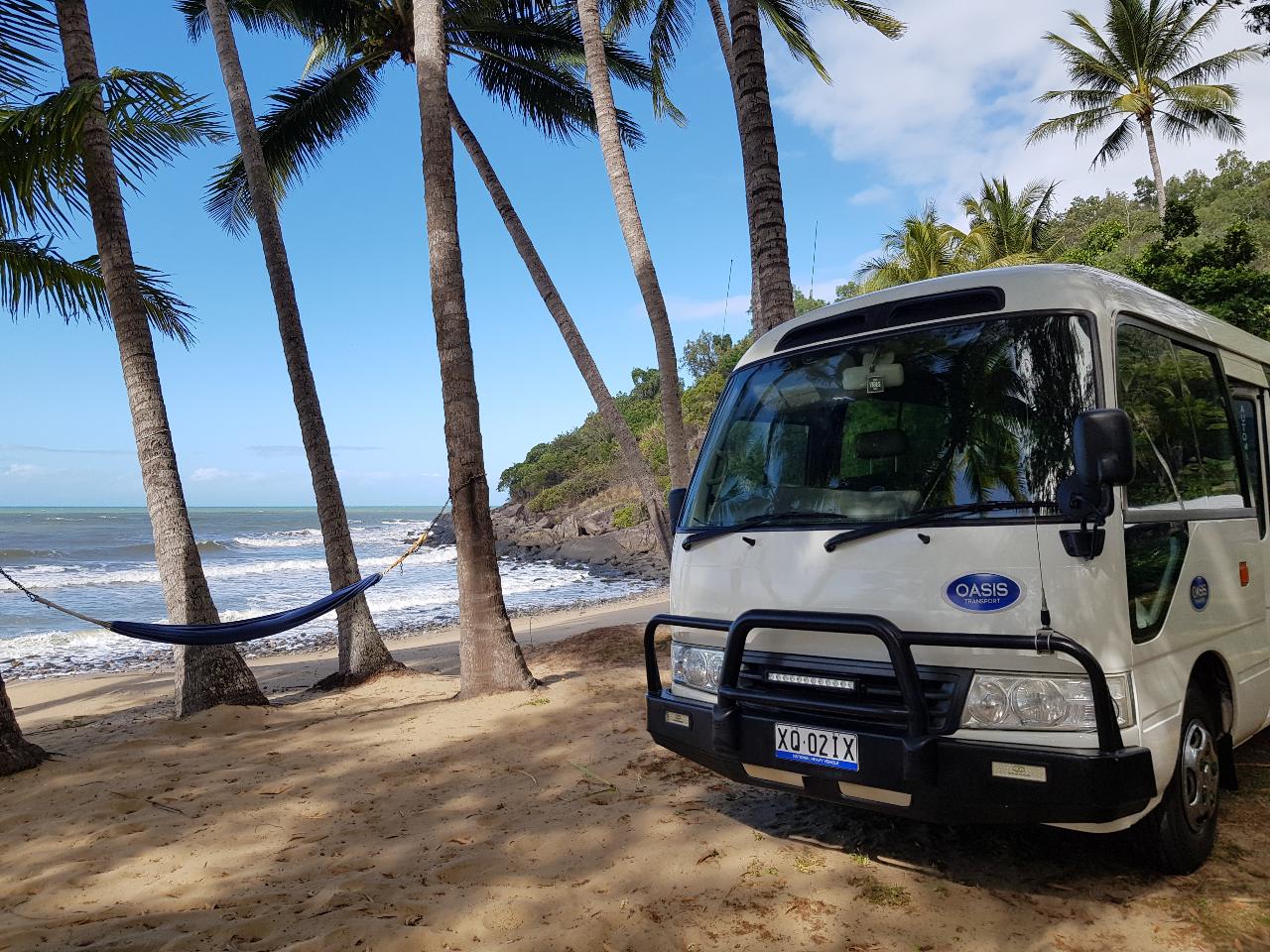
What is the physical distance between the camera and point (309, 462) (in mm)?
9430

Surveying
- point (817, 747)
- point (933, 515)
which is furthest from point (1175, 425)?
point (817, 747)

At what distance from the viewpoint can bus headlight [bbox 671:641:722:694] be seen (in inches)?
142

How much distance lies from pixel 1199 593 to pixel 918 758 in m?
1.64

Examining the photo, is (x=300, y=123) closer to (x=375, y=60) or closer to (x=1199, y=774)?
(x=375, y=60)

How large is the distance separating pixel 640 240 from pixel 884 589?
8.66 meters

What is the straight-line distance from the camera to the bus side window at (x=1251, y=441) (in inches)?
172

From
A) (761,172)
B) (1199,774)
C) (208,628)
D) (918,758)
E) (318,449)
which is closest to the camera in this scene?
(918,758)

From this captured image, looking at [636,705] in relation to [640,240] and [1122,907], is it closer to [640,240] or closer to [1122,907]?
[1122,907]

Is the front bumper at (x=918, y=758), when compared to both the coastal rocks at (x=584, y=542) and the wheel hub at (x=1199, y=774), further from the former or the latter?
the coastal rocks at (x=584, y=542)

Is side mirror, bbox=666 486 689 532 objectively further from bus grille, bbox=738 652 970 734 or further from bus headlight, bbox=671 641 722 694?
bus grille, bbox=738 652 970 734

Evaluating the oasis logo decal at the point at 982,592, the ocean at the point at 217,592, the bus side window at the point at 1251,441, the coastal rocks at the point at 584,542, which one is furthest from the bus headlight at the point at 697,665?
the coastal rocks at the point at 584,542

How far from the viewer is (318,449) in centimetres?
938

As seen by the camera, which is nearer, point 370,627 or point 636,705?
point 636,705

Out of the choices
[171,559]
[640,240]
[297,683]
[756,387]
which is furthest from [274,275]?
[756,387]
